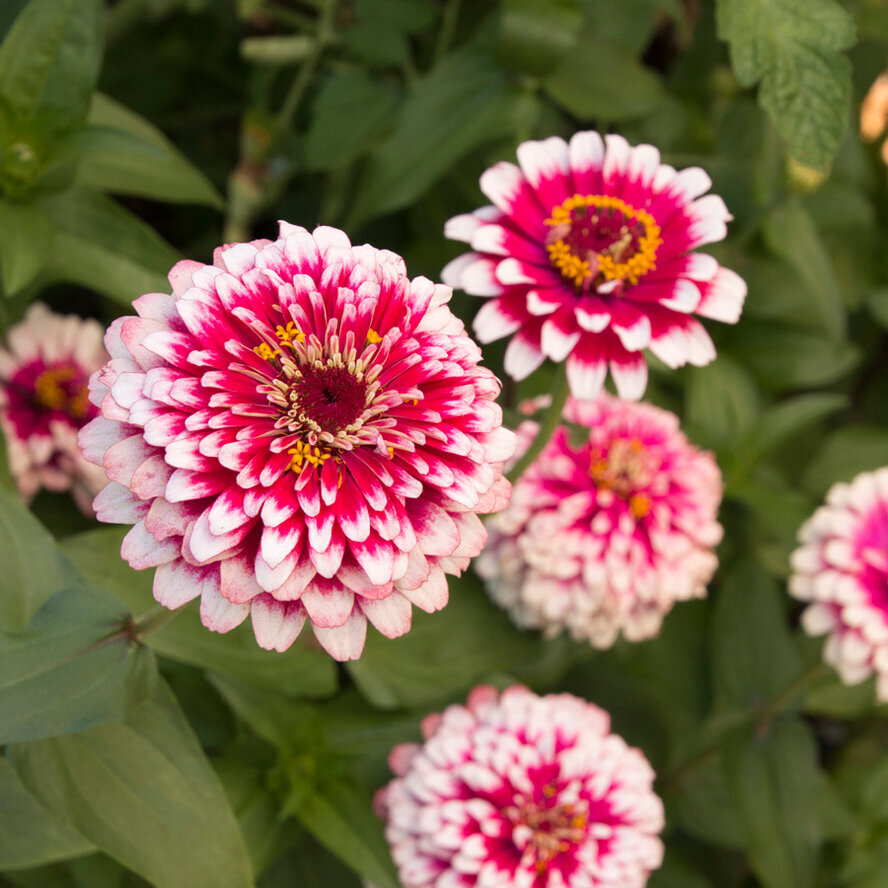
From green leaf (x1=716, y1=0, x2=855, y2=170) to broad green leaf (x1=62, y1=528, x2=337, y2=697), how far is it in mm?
673

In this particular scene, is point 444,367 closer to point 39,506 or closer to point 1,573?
point 1,573

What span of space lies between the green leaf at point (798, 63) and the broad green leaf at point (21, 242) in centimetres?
68

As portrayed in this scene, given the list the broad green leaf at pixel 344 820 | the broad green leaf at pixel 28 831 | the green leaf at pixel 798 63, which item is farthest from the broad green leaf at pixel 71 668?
the green leaf at pixel 798 63

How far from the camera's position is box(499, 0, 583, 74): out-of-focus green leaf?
1076 mm

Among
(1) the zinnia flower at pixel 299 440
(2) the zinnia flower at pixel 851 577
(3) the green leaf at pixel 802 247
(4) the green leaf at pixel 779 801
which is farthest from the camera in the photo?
(3) the green leaf at pixel 802 247

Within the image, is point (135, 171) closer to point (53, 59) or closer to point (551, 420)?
point (53, 59)

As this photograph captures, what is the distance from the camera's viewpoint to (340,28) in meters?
1.34

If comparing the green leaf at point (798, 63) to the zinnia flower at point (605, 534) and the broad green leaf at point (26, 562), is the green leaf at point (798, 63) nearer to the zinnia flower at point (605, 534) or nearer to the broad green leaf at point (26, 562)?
the zinnia flower at point (605, 534)

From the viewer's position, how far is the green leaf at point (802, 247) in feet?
4.12

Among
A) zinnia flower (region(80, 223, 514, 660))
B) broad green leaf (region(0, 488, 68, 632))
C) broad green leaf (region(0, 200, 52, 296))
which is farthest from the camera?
broad green leaf (region(0, 200, 52, 296))

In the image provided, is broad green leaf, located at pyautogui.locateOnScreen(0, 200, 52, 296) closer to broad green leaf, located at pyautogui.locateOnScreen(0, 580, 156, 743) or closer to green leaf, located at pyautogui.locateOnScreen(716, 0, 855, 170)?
broad green leaf, located at pyautogui.locateOnScreen(0, 580, 156, 743)

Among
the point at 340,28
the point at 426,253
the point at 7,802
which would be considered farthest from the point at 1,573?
the point at 340,28

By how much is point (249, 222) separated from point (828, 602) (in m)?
0.87

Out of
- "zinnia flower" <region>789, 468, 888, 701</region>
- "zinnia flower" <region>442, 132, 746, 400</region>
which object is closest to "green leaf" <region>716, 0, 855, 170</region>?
"zinnia flower" <region>442, 132, 746, 400</region>
